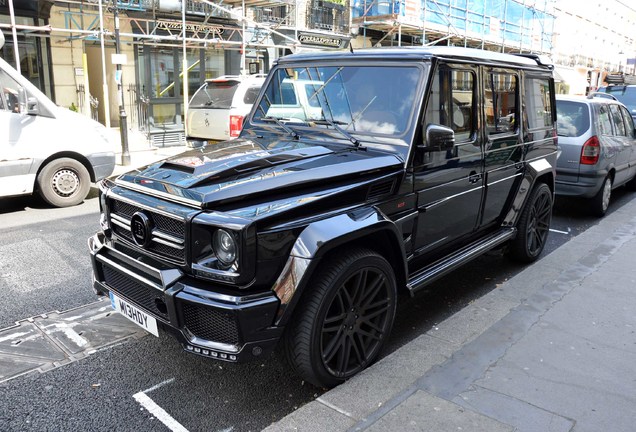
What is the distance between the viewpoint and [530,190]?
5.62 m

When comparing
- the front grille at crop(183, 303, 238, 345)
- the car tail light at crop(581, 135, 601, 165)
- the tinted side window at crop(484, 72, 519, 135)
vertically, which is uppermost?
the tinted side window at crop(484, 72, 519, 135)

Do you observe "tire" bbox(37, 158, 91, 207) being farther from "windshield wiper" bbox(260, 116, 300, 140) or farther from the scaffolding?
the scaffolding

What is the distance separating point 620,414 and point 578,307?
1.61m

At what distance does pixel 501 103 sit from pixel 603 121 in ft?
14.4

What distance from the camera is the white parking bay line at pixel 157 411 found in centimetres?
305

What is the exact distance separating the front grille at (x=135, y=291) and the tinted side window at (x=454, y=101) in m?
2.22

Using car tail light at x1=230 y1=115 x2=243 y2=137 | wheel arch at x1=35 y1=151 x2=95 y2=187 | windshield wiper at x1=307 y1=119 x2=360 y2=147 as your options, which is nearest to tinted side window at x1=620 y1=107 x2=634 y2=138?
car tail light at x1=230 y1=115 x2=243 y2=137

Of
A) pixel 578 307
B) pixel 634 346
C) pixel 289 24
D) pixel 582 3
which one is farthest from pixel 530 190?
pixel 582 3

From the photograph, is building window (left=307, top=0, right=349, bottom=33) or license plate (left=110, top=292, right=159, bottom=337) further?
building window (left=307, top=0, right=349, bottom=33)

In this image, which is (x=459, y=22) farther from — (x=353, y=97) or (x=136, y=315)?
(x=136, y=315)

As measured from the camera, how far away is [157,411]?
318cm

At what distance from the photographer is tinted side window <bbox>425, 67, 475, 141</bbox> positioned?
158 inches

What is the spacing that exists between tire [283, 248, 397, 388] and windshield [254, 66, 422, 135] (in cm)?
110

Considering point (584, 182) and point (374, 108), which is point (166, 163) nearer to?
point (374, 108)
